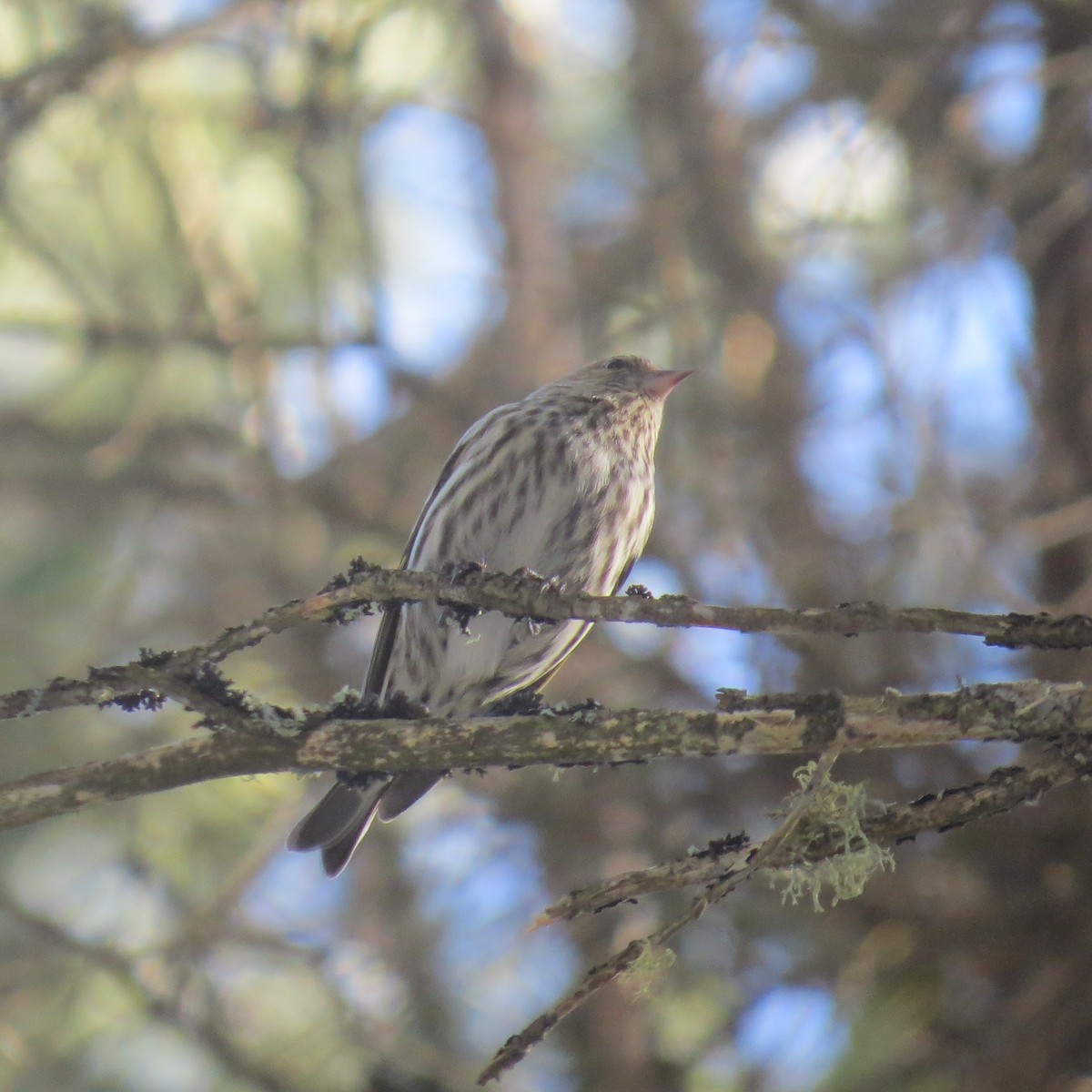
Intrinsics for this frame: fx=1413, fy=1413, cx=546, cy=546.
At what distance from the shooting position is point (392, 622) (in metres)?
3.77

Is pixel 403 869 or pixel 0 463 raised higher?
pixel 0 463

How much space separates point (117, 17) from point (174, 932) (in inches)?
130

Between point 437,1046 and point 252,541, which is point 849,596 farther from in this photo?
point 252,541

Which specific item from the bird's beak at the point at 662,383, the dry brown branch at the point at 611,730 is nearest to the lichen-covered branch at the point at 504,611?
the dry brown branch at the point at 611,730

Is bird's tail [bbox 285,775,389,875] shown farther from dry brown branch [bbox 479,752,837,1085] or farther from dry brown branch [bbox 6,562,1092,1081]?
dry brown branch [bbox 479,752,837,1085]

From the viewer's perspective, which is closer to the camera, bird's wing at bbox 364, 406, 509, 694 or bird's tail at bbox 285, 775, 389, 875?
bird's tail at bbox 285, 775, 389, 875

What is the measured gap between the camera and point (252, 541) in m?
6.61

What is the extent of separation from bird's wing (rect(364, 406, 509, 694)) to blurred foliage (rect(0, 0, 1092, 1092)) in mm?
1207

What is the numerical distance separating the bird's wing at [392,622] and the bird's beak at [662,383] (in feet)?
1.70

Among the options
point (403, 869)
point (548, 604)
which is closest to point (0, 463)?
point (403, 869)

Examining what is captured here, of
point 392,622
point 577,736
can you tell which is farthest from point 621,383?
point 577,736

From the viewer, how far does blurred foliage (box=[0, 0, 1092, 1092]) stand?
4676 millimetres

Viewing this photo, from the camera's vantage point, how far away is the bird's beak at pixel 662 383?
14.0 feet

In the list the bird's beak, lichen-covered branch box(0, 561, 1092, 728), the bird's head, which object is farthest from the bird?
lichen-covered branch box(0, 561, 1092, 728)
